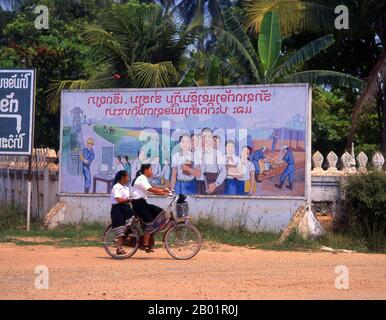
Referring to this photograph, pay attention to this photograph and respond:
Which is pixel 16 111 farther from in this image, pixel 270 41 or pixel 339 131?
pixel 339 131

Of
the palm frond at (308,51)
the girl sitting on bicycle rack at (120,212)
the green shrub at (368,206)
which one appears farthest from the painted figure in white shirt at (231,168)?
the palm frond at (308,51)

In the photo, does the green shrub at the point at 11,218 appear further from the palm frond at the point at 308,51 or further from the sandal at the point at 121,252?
the palm frond at the point at 308,51

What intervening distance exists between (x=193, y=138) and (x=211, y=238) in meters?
2.27

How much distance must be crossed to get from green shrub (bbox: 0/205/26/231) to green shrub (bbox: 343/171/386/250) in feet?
26.9

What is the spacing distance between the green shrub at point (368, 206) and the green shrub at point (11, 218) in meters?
8.20

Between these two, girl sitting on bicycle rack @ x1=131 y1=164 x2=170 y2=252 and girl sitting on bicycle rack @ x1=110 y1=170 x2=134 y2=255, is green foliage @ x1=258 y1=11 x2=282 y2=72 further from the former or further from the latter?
girl sitting on bicycle rack @ x1=110 y1=170 x2=134 y2=255

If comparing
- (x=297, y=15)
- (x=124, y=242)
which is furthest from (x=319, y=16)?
(x=124, y=242)

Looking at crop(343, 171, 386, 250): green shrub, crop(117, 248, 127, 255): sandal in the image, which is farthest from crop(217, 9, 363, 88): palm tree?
crop(117, 248, 127, 255): sandal

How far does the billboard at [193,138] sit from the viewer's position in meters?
15.0

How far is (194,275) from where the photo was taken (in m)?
10.4

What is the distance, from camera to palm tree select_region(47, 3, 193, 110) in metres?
20.9

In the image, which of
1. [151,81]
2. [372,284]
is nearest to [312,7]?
[151,81]

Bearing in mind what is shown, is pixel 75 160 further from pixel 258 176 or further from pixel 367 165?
pixel 367 165
